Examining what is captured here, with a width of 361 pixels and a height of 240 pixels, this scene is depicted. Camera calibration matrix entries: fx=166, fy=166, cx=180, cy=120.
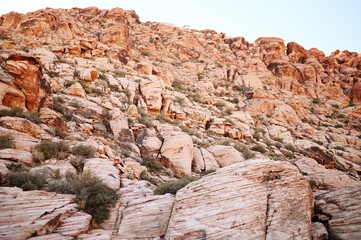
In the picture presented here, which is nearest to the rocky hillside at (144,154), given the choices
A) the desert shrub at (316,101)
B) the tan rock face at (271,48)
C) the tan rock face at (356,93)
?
the desert shrub at (316,101)

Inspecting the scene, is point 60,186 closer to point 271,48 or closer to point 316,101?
point 316,101

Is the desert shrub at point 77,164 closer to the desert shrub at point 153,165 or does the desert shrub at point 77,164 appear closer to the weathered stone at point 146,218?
the weathered stone at point 146,218

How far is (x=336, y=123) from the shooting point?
2588cm

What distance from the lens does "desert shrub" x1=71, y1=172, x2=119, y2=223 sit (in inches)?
173

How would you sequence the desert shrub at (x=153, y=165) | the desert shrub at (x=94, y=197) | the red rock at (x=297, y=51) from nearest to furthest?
the desert shrub at (x=94, y=197) < the desert shrub at (x=153, y=165) < the red rock at (x=297, y=51)

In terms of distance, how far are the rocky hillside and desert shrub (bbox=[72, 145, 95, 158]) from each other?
51 millimetres

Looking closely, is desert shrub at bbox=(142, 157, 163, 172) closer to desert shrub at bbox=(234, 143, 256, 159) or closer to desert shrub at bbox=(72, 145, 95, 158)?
desert shrub at bbox=(72, 145, 95, 158)

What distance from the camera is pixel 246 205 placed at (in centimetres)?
413

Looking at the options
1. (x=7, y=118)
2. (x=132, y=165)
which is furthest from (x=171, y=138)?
(x=7, y=118)

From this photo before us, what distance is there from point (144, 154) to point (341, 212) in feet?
27.3

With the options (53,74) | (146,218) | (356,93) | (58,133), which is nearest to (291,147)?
(146,218)

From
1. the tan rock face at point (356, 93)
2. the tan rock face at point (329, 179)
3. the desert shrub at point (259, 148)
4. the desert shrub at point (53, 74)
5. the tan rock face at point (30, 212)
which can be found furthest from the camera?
the tan rock face at point (356, 93)

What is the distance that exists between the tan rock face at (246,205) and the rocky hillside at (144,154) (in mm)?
25

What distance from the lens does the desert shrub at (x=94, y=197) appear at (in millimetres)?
4386
